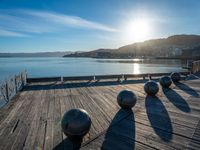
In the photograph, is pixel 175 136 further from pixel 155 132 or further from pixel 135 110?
pixel 135 110

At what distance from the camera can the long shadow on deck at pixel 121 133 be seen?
4852 mm

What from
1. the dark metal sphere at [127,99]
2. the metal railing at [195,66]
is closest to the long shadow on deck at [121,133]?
the dark metal sphere at [127,99]

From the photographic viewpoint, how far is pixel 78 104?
8992 millimetres

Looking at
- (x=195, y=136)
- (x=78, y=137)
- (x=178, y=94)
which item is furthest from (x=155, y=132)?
(x=178, y=94)

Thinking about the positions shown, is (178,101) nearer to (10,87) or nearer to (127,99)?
(127,99)

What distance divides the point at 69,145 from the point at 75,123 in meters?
0.70

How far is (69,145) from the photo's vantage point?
16.4 ft

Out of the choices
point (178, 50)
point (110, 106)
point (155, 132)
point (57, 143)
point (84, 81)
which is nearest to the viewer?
point (57, 143)

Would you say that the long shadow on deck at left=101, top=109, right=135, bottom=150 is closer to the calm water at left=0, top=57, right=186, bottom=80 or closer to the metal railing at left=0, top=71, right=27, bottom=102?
the metal railing at left=0, top=71, right=27, bottom=102

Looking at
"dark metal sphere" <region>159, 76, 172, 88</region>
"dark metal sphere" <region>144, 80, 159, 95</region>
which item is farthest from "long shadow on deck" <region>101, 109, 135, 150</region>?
"dark metal sphere" <region>159, 76, 172, 88</region>

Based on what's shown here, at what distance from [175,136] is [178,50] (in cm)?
13319

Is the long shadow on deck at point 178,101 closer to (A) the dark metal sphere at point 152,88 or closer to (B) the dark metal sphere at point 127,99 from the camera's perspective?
(A) the dark metal sphere at point 152,88

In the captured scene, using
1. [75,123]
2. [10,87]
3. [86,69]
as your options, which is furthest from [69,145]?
[86,69]

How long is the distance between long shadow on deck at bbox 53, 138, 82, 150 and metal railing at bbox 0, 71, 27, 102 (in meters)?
6.92
